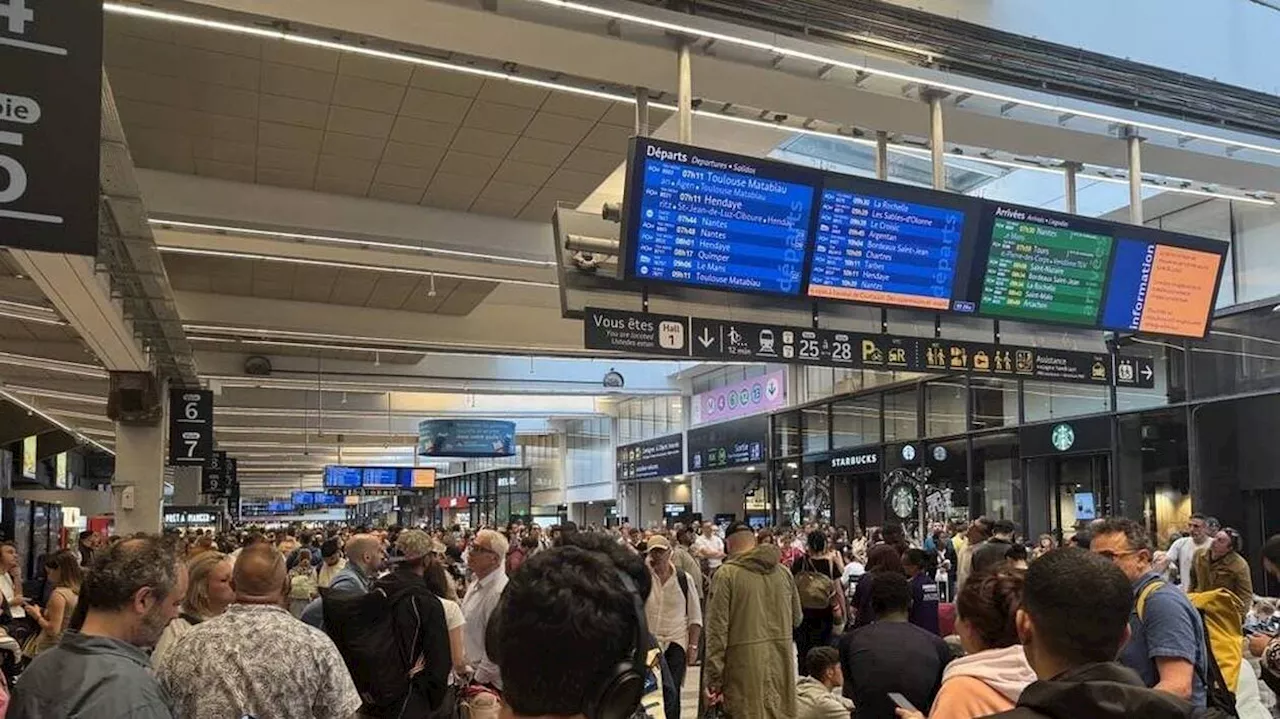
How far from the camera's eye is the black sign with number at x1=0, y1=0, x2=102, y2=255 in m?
3.08

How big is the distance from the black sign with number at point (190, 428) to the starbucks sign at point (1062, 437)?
12647 millimetres

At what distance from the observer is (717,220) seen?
694 cm

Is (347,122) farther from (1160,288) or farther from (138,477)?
(138,477)

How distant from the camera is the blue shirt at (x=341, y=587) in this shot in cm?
519

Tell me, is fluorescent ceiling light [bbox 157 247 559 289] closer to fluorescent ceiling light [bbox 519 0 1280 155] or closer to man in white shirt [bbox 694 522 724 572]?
man in white shirt [bbox 694 522 724 572]

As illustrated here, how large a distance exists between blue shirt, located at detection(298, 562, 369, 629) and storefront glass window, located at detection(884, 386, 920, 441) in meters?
15.3

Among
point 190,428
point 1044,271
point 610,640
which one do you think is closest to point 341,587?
→ point 610,640

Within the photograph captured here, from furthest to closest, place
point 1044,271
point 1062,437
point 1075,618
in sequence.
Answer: point 1062,437
point 1044,271
point 1075,618

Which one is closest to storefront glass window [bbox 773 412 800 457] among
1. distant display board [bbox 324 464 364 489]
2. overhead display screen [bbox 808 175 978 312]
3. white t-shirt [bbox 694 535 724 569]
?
white t-shirt [bbox 694 535 724 569]

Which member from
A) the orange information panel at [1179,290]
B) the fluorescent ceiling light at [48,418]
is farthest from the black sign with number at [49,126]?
the fluorescent ceiling light at [48,418]

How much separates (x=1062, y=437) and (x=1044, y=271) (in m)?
9.41

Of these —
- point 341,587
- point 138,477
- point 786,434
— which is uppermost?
point 786,434

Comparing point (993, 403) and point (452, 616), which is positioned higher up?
point (993, 403)

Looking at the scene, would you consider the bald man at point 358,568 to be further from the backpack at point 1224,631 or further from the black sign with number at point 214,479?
the black sign with number at point 214,479
